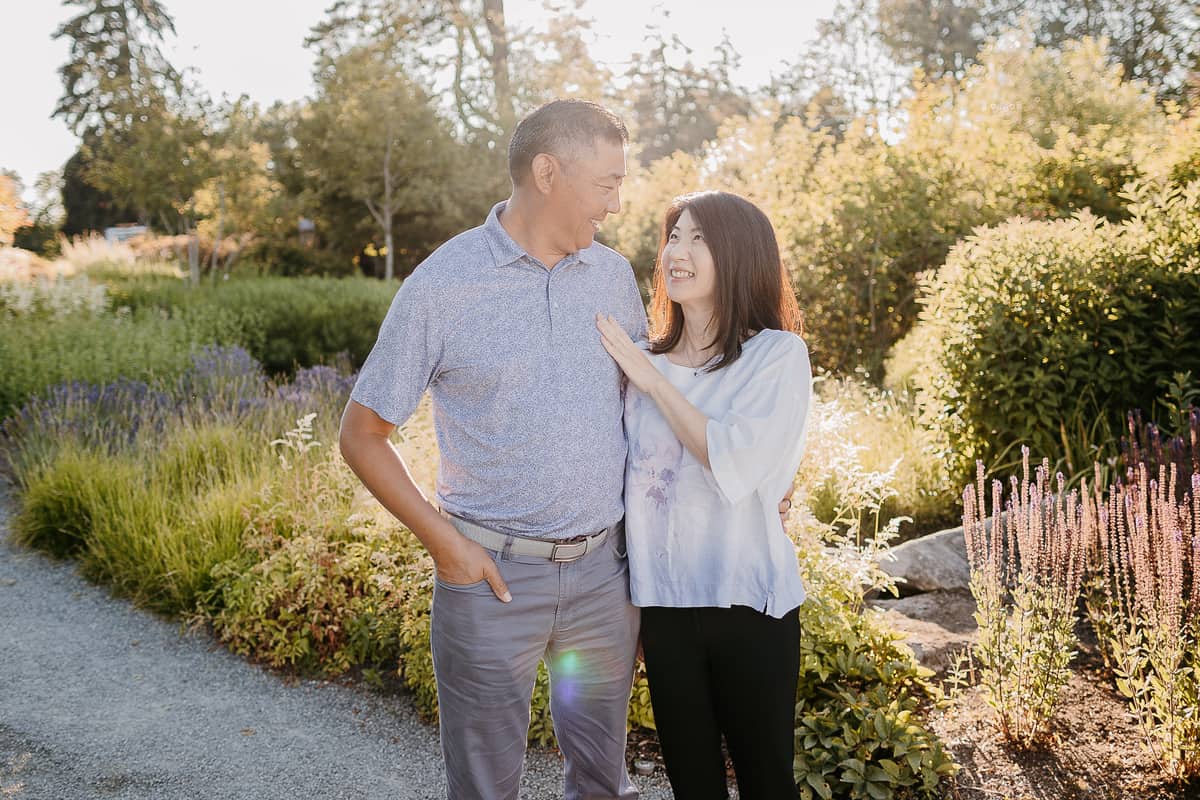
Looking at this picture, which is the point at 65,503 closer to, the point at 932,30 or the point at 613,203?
the point at 613,203

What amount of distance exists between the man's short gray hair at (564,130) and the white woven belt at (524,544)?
0.87 m

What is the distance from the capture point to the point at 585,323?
7.68ft

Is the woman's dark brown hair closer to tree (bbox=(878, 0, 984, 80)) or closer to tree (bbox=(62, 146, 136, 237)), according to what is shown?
tree (bbox=(878, 0, 984, 80))

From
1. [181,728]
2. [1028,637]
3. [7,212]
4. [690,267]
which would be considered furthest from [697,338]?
[7,212]

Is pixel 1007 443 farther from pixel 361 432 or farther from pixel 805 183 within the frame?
pixel 805 183

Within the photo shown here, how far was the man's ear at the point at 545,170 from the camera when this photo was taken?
2.26 m

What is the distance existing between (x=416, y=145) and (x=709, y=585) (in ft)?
60.0

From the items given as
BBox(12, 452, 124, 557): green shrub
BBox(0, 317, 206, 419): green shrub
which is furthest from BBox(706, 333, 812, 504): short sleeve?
BBox(0, 317, 206, 419): green shrub

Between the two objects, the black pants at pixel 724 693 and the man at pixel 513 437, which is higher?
the man at pixel 513 437

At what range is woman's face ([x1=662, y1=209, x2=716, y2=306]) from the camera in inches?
92.7

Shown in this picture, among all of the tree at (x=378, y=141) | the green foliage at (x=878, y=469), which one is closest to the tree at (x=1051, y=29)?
the tree at (x=378, y=141)

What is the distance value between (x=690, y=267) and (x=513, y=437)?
2.07ft

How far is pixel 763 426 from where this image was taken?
2193mm

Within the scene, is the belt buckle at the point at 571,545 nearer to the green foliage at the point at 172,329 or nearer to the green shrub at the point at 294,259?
the green foliage at the point at 172,329
